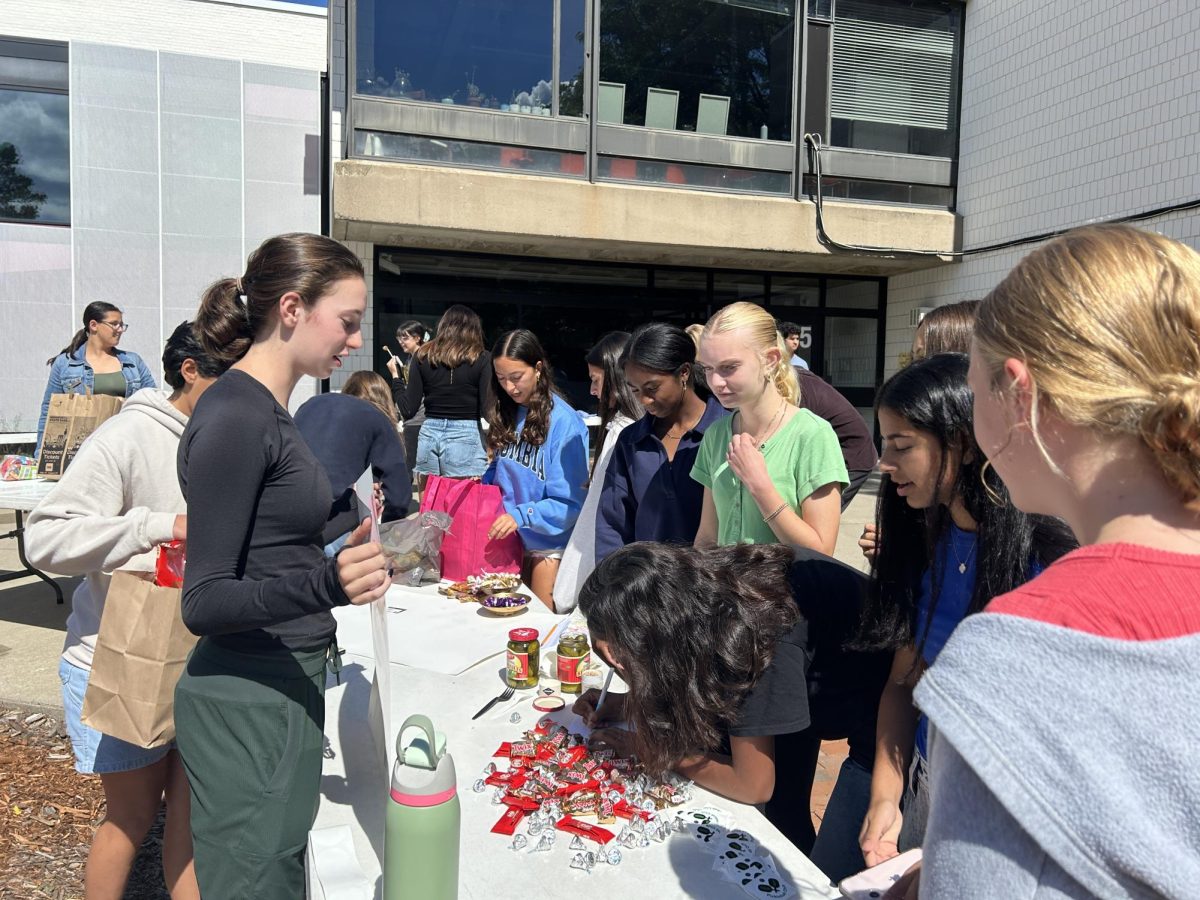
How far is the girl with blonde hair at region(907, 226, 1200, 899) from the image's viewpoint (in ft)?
2.03

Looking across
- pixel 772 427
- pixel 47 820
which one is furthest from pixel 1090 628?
pixel 47 820

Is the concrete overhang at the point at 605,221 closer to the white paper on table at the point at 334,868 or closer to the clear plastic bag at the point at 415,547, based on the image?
the clear plastic bag at the point at 415,547

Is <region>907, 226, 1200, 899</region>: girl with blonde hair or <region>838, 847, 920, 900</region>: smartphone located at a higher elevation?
<region>907, 226, 1200, 899</region>: girl with blonde hair

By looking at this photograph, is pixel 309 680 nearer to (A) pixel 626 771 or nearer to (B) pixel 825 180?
(A) pixel 626 771

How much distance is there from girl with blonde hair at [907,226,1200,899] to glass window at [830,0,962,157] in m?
9.86

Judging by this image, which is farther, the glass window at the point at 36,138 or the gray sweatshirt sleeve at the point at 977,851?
the glass window at the point at 36,138

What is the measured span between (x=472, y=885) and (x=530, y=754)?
440 mm

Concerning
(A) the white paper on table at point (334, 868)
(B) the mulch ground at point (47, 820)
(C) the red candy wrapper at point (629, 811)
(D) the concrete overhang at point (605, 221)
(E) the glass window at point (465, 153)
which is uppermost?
(E) the glass window at point (465, 153)

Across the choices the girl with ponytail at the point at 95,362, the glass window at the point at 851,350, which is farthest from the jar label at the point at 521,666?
the glass window at the point at 851,350

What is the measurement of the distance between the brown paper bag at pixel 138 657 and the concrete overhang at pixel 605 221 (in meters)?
6.87

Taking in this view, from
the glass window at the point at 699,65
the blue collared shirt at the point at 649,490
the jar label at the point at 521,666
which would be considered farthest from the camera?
the glass window at the point at 699,65

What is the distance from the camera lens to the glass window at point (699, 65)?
883cm

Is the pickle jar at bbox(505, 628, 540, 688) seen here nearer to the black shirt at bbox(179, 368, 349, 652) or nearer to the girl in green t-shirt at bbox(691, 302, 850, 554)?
the girl in green t-shirt at bbox(691, 302, 850, 554)

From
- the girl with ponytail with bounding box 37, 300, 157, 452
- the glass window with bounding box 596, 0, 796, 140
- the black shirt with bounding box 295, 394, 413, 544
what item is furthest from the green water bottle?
the glass window with bounding box 596, 0, 796, 140
